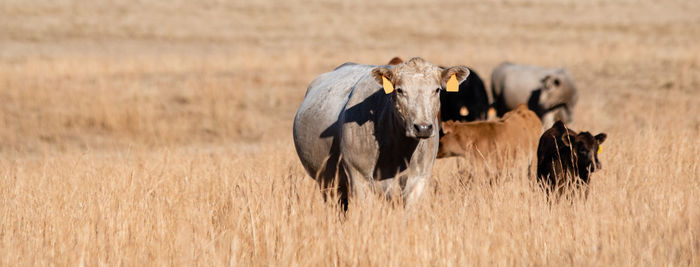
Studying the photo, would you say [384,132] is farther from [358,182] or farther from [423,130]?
[423,130]

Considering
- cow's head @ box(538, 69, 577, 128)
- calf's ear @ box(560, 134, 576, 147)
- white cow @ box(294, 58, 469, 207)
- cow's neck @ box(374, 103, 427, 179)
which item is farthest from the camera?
cow's head @ box(538, 69, 577, 128)

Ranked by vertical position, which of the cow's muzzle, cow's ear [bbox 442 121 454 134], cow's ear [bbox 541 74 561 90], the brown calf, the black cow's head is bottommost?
cow's ear [bbox 541 74 561 90]

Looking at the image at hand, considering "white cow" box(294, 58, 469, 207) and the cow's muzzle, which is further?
"white cow" box(294, 58, 469, 207)

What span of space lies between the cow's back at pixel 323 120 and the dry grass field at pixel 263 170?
332 mm

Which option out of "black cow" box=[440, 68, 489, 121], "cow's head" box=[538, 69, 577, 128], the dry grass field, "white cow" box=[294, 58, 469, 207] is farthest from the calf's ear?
"cow's head" box=[538, 69, 577, 128]

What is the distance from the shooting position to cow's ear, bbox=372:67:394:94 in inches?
229

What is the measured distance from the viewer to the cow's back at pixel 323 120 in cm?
687

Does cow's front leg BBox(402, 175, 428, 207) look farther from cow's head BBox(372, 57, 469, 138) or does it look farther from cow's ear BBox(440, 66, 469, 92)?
cow's ear BBox(440, 66, 469, 92)

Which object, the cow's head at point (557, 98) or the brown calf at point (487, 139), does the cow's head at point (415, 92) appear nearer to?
the brown calf at point (487, 139)

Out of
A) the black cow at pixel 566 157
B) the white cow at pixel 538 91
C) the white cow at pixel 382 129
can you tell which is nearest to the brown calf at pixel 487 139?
the black cow at pixel 566 157

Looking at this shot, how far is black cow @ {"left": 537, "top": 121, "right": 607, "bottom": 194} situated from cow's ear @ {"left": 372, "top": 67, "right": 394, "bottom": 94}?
1.76 m

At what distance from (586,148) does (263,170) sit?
3.32 m

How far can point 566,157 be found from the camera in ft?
24.8

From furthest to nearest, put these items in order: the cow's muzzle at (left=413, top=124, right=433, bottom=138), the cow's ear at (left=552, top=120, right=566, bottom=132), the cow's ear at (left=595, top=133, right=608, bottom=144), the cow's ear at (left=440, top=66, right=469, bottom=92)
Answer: the cow's ear at (left=552, top=120, right=566, bottom=132) < the cow's ear at (left=595, top=133, right=608, bottom=144) < the cow's ear at (left=440, top=66, right=469, bottom=92) < the cow's muzzle at (left=413, top=124, right=433, bottom=138)
